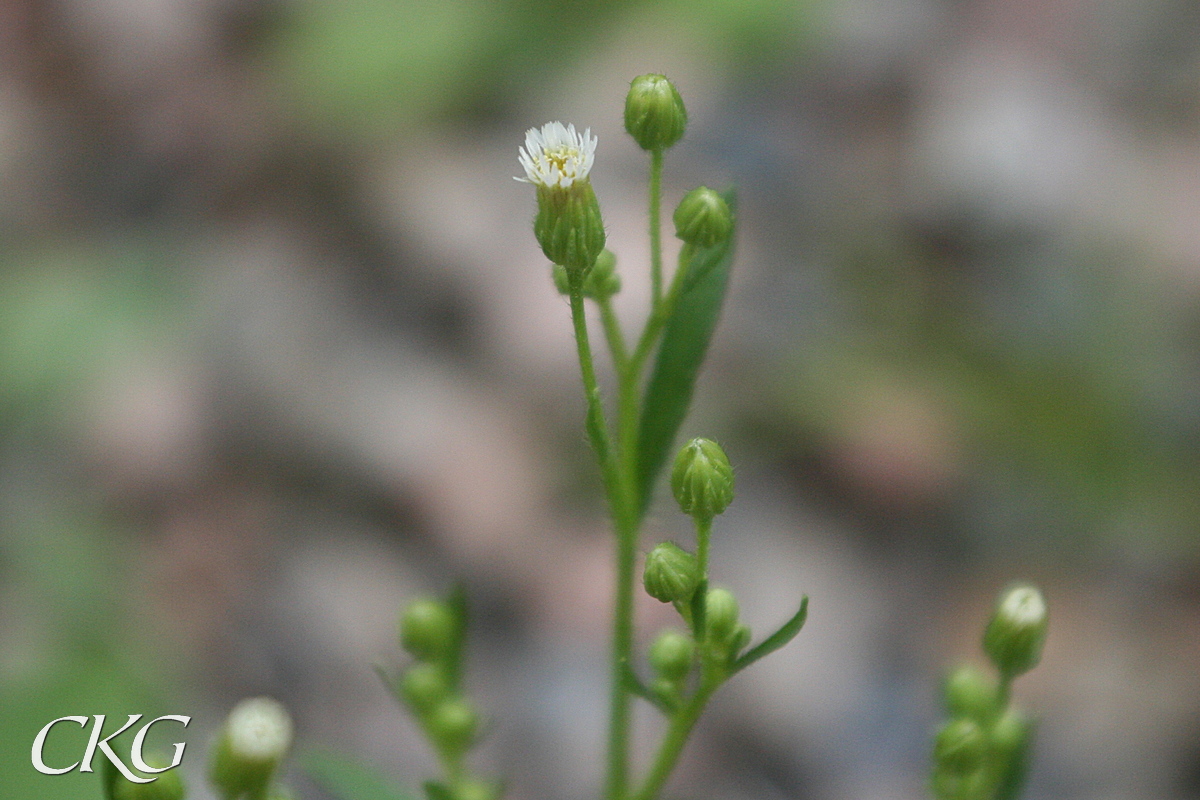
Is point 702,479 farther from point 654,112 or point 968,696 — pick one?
point 968,696

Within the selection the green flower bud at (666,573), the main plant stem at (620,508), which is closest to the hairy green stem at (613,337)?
the main plant stem at (620,508)

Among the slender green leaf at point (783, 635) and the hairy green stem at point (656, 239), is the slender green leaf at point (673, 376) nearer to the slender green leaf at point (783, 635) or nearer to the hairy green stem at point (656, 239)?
the hairy green stem at point (656, 239)

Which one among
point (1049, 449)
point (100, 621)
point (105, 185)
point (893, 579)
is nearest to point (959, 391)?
point (1049, 449)

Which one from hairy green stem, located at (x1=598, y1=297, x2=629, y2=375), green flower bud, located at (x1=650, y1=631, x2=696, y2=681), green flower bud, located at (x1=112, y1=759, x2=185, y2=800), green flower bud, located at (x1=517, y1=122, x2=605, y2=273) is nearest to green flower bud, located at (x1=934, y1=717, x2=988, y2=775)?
green flower bud, located at (x1=650, y1=631, x2=696, y2=681)

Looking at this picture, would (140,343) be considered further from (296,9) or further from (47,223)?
(296,9)

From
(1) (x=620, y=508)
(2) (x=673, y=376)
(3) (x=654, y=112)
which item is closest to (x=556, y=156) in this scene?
(3) (x=654, y=112)
